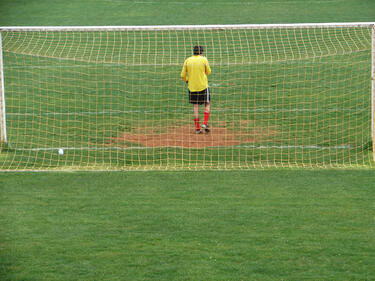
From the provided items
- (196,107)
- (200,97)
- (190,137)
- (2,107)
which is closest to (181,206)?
(190,137)

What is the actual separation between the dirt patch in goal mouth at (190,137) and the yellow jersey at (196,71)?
3.37 ft

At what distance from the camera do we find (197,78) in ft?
45.8

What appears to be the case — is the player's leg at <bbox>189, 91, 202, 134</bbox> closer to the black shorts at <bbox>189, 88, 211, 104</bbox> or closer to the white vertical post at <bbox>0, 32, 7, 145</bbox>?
the black shorts at <bbox>189, 88, 211, 104</bbox>

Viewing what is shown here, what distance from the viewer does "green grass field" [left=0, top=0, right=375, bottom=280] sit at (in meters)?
7.64

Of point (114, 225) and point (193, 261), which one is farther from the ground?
point (114, 225)

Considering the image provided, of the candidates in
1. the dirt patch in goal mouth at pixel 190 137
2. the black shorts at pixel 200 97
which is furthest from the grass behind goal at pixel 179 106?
the black shorts at pixel 200 97

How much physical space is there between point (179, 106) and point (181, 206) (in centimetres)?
726

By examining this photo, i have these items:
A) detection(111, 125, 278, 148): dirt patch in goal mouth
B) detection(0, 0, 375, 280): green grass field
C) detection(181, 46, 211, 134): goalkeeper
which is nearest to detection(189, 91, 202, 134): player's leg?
detection(181, 46, 211, 134): goalkeeper

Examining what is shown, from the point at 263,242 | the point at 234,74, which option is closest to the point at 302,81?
the point at 234,74

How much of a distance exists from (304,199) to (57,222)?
376 cm

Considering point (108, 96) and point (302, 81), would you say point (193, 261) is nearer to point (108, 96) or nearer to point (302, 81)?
point (108, 96)

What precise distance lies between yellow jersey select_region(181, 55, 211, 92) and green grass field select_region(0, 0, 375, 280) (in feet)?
5.32

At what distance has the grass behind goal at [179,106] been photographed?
Answer: 497 inches

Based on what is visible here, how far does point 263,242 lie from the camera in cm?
823
